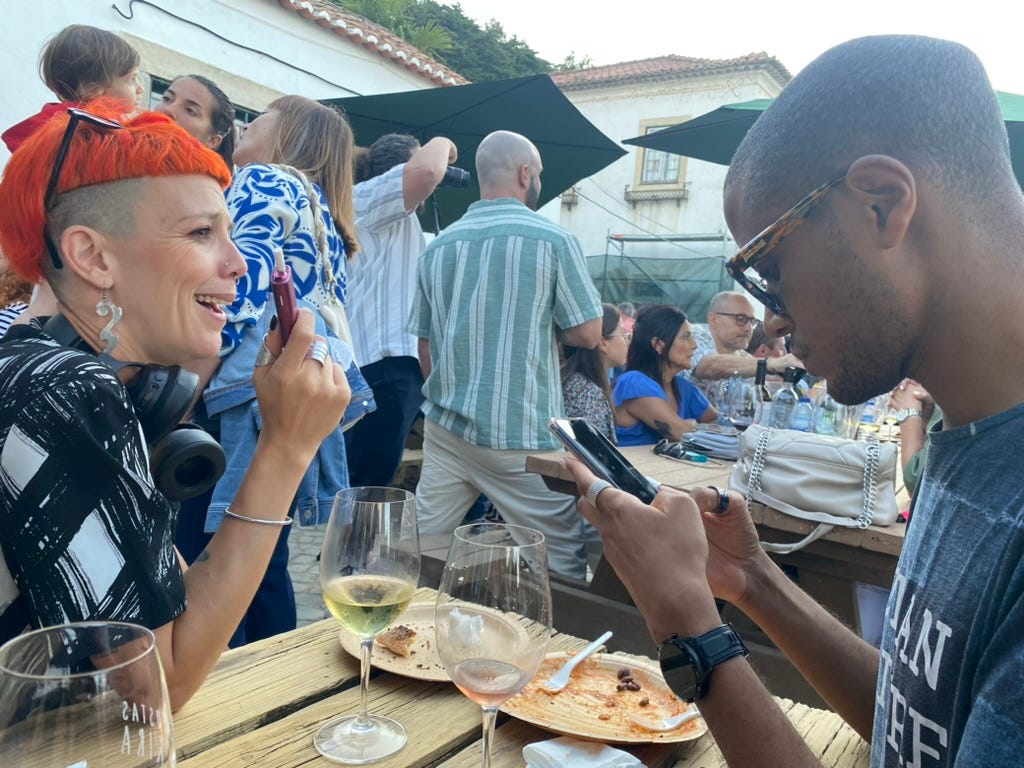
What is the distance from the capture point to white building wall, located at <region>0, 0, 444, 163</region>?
6066mm

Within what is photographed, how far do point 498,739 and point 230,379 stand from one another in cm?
159

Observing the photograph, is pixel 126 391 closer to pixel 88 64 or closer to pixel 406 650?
pixel 406 650

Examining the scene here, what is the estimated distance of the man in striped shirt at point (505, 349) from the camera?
11.8 ft

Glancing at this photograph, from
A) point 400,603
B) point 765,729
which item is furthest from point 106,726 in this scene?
point 765,729

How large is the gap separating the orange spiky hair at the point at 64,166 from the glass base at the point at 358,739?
105cm

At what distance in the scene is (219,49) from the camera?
7785 millimetres

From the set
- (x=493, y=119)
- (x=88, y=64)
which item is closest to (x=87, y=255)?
(x=88, y=64)

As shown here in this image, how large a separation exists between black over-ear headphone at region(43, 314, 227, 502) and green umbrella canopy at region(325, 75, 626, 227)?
5.59 m

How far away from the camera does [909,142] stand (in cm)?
109

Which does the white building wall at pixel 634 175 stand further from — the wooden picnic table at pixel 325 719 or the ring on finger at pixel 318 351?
the wooden picnic table at pixel 325 719

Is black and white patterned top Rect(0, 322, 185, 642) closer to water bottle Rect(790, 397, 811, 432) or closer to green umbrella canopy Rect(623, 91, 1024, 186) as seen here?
water bottle Rect(790, 397, 811, 432)

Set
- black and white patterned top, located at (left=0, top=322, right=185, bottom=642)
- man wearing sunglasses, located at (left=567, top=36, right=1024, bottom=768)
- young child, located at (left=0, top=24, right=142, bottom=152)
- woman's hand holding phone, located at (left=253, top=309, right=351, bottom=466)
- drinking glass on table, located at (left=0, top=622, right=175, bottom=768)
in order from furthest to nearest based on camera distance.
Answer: young child, located at (left=0, top=24, right=142, bottom=152)
woman's hand holding phone, located at (left=253, top=309, right=351, bottom=466)
black and white patterned top, located at (left=0, top=322, right=185, bottom=642)
man wearing sunglasses, located at (left=567, top=36, right=1024, bottom=768)
drinking glass on table, located at (left=0, top=622, right=175, bottom=768)

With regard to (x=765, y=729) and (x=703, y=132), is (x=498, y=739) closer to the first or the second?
(x=765, y=729)

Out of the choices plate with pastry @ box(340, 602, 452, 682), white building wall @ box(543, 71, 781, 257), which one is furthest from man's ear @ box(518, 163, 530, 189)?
white building wall @ box(543, 71, 781, 257)
